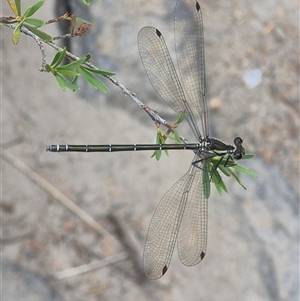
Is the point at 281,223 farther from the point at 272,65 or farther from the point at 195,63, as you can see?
the point at 195,63

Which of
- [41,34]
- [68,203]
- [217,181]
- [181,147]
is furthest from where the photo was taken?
[68,203]

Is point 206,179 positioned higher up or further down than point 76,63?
further down

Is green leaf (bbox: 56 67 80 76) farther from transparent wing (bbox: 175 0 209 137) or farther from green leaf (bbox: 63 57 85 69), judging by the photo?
transparent wing (bbox: 175 0 209 137)

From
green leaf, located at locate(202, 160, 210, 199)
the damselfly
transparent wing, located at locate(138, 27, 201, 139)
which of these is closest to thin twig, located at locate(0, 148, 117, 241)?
the damselfly

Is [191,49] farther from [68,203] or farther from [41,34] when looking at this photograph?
[68,203]

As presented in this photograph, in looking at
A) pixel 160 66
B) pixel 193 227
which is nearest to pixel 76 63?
pixel 160 66


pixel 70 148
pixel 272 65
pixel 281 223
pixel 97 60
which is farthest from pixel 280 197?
pixel 70 148
